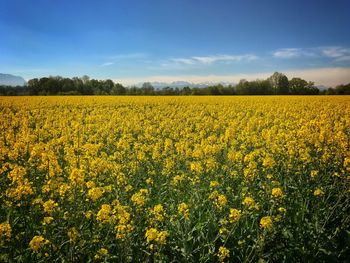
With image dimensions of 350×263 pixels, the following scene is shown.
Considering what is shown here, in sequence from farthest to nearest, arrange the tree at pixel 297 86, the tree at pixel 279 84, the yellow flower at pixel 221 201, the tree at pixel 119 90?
the tree at pixel 119 90 < the tree at pixel 279 84 < the tree at pixel 297 86 < the yellow flower at pixel 221 201

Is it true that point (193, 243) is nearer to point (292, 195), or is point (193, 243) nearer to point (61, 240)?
point (61, 240)

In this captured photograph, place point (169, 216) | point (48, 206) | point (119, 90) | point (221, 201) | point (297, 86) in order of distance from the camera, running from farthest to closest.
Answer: point (119, 90) → point (297, 86) → point (169, 216) → point (221, 201) → point (48, 206)

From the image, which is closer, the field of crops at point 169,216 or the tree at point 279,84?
the field of crops at point 169,216

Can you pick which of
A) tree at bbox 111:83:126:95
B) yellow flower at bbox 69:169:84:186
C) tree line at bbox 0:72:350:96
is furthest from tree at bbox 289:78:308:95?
yellow flower at bbox 69:169:84:186

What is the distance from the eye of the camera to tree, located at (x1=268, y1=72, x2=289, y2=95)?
6288 cm

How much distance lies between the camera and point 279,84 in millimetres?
65250

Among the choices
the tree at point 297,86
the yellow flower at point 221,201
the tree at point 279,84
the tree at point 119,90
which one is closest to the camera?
the yellow flower at point 221,201

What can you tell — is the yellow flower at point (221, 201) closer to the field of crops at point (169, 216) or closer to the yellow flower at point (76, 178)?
the field of crops at point (169, 216)

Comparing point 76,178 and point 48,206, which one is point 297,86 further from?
point 48,206

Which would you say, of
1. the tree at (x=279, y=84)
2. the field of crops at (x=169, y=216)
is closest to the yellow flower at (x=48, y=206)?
the field of crops at (x=169, y=216)

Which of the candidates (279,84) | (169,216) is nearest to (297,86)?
(279,84)

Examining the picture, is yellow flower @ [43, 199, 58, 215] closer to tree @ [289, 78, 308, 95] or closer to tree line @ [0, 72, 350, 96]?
tree line @ [0, 72, 350, 96]

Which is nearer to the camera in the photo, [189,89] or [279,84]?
[189,89]

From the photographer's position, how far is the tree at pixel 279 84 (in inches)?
2475
